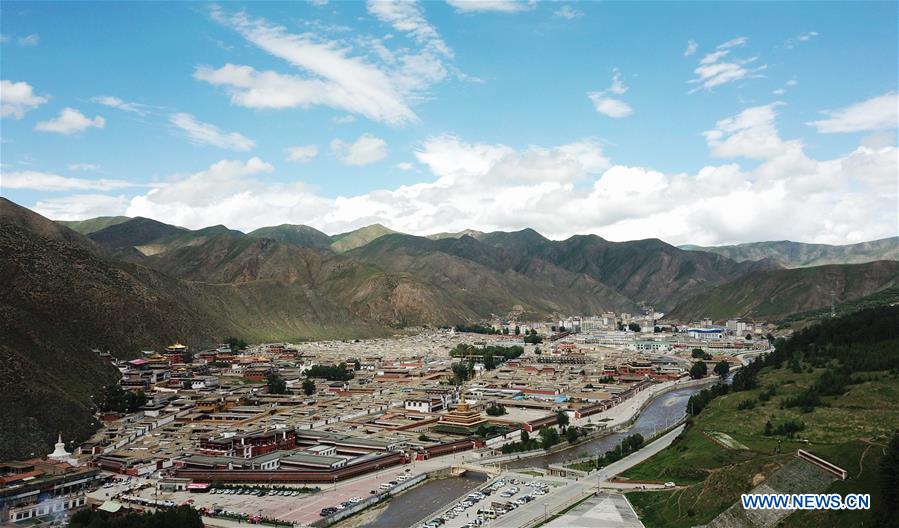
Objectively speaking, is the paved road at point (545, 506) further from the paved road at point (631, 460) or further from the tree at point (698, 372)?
the tree at point (698, 372)

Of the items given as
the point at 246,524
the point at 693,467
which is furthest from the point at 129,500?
the point at 693,467

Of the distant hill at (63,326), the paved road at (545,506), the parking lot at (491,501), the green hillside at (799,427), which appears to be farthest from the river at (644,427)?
the distant hill at (63,326)

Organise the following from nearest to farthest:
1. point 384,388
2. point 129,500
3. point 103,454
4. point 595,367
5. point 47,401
Result: point 129,500 → point 103,454 → point 47,401 → point 384,388 → point 595,367

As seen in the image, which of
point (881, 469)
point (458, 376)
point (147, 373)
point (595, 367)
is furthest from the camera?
point (595, 367)

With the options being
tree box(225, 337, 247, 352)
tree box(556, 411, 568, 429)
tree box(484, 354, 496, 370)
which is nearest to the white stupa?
tree box(556, 411, 568, 429)

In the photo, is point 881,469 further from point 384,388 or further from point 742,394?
point 384,388

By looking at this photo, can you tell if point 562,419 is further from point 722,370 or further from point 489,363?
point 489,363
